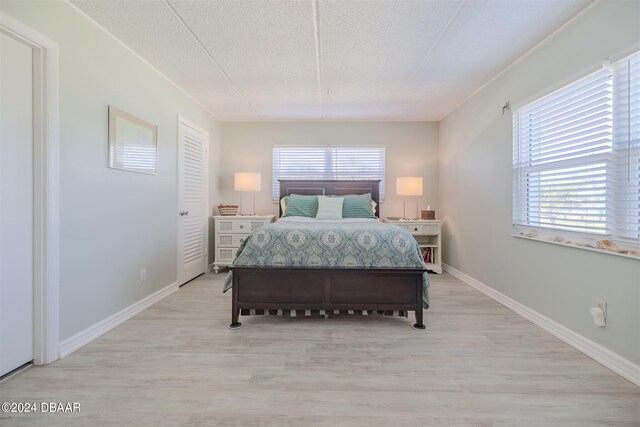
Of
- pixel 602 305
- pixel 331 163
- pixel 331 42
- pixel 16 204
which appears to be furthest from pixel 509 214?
pixel 16 204

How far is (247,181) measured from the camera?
4.30m

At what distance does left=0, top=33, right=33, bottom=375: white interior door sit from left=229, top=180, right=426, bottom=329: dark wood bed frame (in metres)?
1.29

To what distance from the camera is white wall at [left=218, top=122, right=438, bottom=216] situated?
15.4 ft

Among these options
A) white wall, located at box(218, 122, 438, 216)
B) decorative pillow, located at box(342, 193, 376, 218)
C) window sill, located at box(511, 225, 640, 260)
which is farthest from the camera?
white wall, located at box(218, 122, 438, 216)

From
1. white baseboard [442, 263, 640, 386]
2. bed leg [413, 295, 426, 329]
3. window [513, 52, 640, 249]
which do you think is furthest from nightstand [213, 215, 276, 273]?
window [513, 52, 640, 249]

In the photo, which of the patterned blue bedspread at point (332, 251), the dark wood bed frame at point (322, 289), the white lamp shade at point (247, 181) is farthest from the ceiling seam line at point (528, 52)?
the white lamp shade at point (247, 181)

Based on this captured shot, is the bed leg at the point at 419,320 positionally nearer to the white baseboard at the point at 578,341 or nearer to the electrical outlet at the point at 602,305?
the white baseboard at the point at 578,341

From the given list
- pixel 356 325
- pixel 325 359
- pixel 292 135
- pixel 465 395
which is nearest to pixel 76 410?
pixel 325 359

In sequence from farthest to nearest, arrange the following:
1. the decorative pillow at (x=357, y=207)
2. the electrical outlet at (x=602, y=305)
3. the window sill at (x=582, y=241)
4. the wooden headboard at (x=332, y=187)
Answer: the wooden headboard at (x=332, y=187) → the decorative pillow at (x=357, y=207) → the electrical outlet at (x=602, y=305) → the window sill at (x=582, y=241)

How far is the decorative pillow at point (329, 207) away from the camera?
3.89 m

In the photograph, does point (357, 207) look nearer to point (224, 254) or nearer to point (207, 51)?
point (224, 254)

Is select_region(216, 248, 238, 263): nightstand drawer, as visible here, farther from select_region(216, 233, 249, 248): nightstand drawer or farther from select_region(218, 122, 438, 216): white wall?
select_region(218, 122, 438, 216): white wall

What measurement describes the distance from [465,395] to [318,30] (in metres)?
2.71

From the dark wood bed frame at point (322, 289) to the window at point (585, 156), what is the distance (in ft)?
4.28
